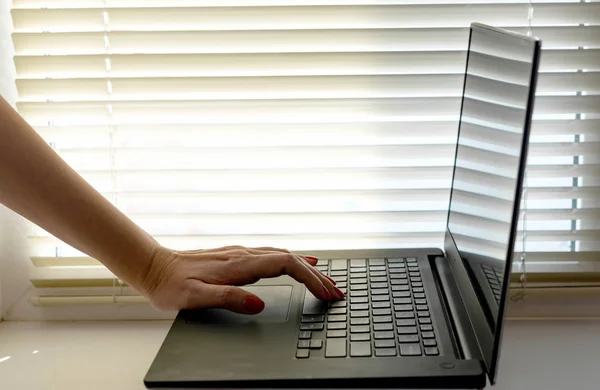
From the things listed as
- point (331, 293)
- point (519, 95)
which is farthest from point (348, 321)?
point (519, 95)

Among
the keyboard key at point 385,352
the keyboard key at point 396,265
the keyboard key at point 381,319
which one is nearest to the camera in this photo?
the keyboard key at point 385,352

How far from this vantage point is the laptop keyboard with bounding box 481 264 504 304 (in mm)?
853

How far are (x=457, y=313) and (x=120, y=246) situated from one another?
48 centimetres

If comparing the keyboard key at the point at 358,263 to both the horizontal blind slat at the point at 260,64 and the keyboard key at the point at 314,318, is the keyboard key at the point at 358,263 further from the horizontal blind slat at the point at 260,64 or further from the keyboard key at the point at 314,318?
the horizontal blind slat at the point at 260,64

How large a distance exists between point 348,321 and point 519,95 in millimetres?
367

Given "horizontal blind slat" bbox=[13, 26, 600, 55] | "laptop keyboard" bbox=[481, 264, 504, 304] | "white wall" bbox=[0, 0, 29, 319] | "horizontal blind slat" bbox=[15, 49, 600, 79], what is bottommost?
"white wall" bbox=[0, 0, 29, 319]

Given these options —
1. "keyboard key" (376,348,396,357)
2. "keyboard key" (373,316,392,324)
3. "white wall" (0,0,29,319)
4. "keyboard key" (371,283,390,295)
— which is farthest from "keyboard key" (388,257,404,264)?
"white wall" (0,0,29,319)

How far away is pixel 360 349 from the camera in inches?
36.2

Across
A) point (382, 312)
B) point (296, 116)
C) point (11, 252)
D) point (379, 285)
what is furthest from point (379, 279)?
point (11, 252)

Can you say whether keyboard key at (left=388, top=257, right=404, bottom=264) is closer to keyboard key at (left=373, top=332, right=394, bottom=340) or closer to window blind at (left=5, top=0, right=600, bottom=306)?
window blind at (left=5, top=0, right=600, bottom=306)

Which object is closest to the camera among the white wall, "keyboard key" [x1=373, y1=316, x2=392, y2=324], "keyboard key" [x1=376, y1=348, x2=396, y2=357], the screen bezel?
the screen bezel

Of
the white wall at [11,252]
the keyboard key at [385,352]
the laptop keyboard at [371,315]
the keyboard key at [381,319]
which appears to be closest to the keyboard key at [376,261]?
the laptop keyboard at [371,315]

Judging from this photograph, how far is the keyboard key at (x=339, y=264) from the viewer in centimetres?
122

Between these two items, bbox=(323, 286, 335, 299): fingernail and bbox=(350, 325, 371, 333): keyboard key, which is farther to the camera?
bbox=(323, 286, 335, 299): fingernail
